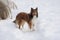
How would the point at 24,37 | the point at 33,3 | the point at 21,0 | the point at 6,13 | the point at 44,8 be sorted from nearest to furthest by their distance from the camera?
the point at 24,37 → the point at 6,13 → the point at 44,8 → the point at 33,3 → the point at 21,0

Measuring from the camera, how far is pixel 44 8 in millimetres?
9234

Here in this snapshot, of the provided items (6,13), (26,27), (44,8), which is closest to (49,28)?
(26,27)

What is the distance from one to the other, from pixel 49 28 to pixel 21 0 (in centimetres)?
465

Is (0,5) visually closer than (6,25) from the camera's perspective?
No

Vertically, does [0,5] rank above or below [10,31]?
above

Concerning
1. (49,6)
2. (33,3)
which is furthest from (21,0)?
(49,6)

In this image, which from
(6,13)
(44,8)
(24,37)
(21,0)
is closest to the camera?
(24,37)

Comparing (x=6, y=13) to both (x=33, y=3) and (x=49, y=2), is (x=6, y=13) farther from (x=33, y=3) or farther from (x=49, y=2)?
(x=49, y=2)

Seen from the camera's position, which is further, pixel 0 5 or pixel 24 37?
pixel 0 5

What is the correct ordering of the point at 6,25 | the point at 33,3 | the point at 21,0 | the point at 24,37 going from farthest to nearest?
the point at 21,0
the point at 33,3
the point at 6,25
the point at 24,37

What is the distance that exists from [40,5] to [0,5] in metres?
2.76

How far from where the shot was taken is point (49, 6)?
9.66 metres

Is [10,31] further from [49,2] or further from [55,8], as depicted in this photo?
[49,2]

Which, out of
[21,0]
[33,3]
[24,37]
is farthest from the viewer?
[21,0]
